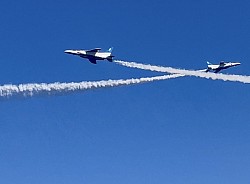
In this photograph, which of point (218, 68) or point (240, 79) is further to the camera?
point (218, 68)

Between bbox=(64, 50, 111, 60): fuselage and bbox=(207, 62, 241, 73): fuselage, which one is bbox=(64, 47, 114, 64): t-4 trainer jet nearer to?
bbox=(64, 50, 111, 60): fuselage

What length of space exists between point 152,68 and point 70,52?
1858 centimetres

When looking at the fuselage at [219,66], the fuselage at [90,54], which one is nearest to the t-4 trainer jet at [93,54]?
the fuselage at [90,54]

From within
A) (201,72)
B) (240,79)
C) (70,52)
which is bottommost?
(240,79)

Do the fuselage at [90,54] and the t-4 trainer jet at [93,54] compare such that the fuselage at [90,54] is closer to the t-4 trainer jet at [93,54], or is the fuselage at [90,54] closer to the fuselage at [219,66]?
the t-4 trainer jet at [93,54]

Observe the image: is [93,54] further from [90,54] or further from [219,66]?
[219,66]

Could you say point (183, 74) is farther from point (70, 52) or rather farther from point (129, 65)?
point (70, 52)

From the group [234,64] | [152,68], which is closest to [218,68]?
[234,64]

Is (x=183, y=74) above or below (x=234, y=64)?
below

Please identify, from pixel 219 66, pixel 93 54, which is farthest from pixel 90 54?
pixel 219 66

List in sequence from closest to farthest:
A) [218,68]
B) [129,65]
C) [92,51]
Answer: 1. [129,65]
2. [92,51]
3. [218,68]

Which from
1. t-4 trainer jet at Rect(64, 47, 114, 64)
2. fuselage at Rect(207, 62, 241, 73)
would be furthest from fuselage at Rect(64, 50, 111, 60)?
fuselage at Rect(207, 62, 241, 73)

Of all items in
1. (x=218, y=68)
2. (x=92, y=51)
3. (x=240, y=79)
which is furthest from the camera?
(x=218, y=68)

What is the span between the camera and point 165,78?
107 meters
